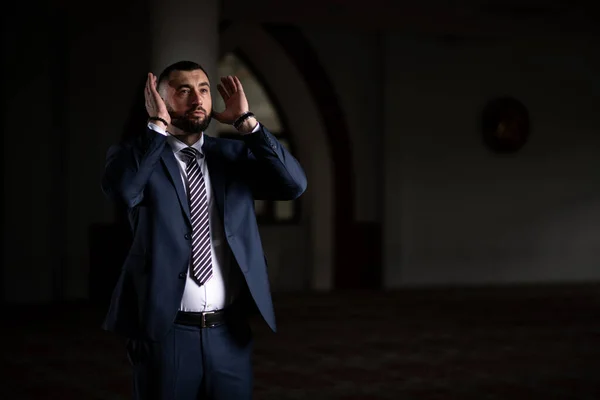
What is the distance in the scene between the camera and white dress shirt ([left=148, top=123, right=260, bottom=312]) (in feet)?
7.45

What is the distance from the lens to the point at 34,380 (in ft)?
16.8

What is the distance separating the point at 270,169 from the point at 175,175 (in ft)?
0.89

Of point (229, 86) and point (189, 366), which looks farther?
point (229, 86)

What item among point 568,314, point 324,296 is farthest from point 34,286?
point 568,314

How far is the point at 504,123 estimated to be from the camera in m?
Result: 9.67

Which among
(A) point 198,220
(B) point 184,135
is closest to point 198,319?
(A) point 198,220

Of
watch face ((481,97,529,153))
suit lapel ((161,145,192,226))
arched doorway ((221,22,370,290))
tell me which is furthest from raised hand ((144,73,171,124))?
watch face ((481,97,529,153))

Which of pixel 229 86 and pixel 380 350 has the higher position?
pixel 229 86

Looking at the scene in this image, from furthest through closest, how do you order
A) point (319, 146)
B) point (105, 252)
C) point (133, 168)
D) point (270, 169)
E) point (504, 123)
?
point (504, 123)
point (319, 146)
point (105, 252)
point (270, 169)
point (133, 168)

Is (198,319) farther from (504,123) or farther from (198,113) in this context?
(504,123)

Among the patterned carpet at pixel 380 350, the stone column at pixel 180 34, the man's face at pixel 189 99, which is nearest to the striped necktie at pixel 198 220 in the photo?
the man's face at pixel 189 99

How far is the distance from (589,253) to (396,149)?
3.03m

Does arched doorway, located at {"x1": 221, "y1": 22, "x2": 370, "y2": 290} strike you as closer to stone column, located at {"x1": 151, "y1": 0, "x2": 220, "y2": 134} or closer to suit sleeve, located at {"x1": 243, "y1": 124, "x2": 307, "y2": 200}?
stone column, located at {"x1": 151, "y1": 0, "x2": 220, "y2": 134}

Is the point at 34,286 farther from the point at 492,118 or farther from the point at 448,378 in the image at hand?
the point at 492,118
